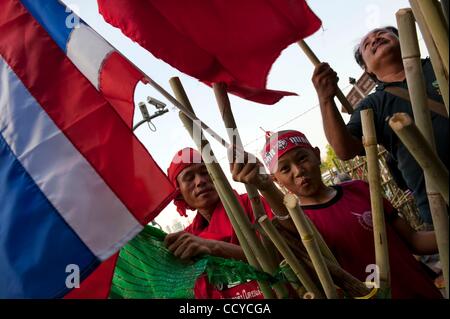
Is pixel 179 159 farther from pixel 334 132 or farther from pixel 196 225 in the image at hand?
pixel 334 132

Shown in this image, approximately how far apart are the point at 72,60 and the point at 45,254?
Result: 634 mm

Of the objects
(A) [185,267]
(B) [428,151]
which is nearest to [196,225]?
(A) [185,267]

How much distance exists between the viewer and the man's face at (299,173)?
1653 millimetres

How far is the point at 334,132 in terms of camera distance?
5.17 feet

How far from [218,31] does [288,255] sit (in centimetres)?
81

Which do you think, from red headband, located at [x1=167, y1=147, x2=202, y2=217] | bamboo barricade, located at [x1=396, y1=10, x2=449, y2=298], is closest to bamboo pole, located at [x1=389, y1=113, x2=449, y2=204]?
bamboo barricade, located at [x1=396, y1=10, x2=449, y2=298]

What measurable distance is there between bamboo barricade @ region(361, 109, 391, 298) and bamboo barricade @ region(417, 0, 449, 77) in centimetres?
26

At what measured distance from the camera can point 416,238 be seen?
1.54 meters

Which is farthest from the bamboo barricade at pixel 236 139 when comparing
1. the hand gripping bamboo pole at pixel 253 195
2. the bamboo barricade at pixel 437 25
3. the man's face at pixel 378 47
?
the man's face at pixel 378 47

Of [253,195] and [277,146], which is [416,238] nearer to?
[277,146]

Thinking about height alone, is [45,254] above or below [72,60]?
below

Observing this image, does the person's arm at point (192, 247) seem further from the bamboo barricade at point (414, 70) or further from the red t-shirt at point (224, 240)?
the bamboo barricade at point (414, 70)

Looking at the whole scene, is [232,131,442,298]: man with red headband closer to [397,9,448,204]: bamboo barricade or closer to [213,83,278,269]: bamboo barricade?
[213,83,278,269]: bamboo barricade
